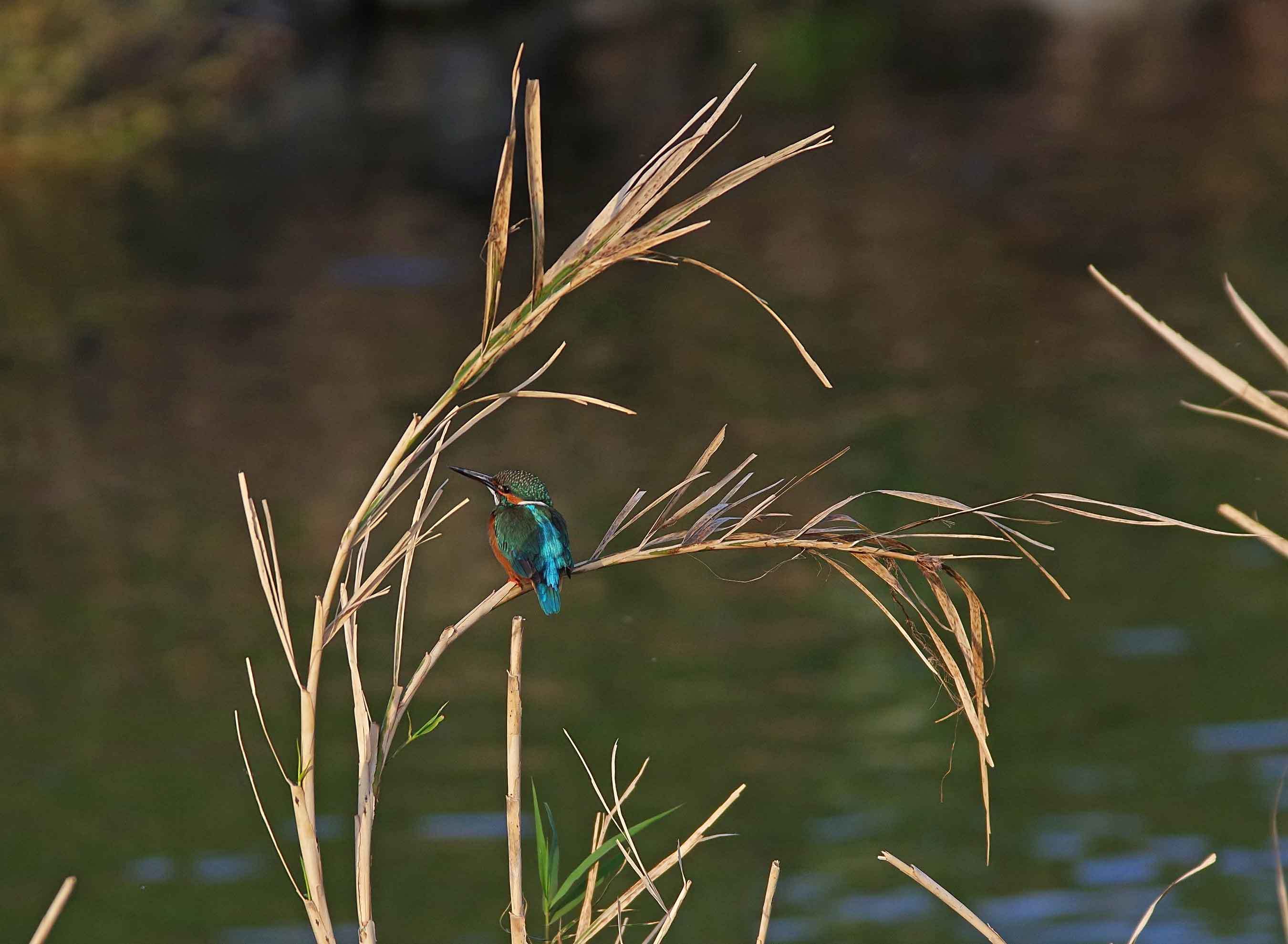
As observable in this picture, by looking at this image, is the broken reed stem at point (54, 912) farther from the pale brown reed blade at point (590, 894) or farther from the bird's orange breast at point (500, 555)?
the bird's orange breast at point (500, 555)

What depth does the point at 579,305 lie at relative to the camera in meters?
11.4

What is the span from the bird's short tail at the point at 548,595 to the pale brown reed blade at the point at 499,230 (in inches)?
33.8

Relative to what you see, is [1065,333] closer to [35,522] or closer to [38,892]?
[35,522]

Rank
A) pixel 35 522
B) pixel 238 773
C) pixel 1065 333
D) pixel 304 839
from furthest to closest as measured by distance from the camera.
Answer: pixel 1065 333, pixel 35 522, pixel 238 773, pixel 304 839

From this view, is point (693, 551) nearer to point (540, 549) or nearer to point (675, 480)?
point (540, 549)

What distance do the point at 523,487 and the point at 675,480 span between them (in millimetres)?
5118

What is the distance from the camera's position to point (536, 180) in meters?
1.66

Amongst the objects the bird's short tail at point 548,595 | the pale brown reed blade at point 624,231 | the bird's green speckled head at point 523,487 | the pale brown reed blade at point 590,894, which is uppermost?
the pale brown reed blade at point 624,231

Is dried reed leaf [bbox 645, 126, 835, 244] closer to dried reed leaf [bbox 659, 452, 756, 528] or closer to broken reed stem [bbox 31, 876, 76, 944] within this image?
dried reed leaf [bbox 659, 452, 756, 528]

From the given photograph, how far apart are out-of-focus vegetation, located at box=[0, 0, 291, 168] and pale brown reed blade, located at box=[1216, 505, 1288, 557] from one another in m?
13.8

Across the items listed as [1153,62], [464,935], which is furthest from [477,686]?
[1153,62]

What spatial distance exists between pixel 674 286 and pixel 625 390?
240cm

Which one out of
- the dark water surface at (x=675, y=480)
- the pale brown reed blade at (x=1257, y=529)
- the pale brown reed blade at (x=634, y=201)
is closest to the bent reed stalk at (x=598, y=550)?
the pale brown reed blade at (x=634, y=201)

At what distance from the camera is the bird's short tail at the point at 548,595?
8.62ft
